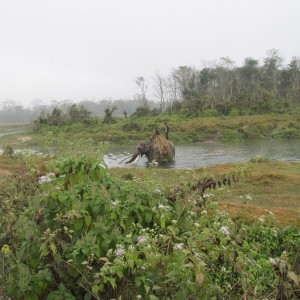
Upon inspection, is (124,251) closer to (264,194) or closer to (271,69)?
(264,194)

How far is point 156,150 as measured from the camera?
23094 millimetres

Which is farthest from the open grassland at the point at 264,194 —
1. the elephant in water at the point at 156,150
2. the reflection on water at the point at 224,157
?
the elephant in water at the point at 156,150

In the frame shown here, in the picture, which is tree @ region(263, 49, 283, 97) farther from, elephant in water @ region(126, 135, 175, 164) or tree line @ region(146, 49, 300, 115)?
elephant in water @ region(126, 135, 175, 164)

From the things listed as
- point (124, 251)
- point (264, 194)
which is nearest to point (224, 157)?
point (264, 194)

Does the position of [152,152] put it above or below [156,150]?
below

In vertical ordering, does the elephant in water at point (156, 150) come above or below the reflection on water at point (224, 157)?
above

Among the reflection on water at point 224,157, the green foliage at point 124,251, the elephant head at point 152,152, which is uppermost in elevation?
the green foliage at point 124,251

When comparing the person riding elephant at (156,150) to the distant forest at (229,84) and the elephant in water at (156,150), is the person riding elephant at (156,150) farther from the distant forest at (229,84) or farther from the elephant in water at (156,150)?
the distant forest at (229,84)

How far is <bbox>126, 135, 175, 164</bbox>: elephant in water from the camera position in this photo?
23.1 metres

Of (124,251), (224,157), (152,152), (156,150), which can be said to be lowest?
(224,157)

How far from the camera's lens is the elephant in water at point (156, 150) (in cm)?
2306

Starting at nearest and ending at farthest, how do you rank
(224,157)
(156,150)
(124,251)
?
1. (124,251)
2. (156,150)
3. (224,157)

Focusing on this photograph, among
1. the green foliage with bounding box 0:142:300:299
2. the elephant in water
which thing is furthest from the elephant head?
the green foliage with bounding box 0:142:300:299

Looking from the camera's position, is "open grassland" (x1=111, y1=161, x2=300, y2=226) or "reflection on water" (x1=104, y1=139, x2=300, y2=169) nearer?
"open grassland" (x1=111, y1=161, x2=300, y2=226)
